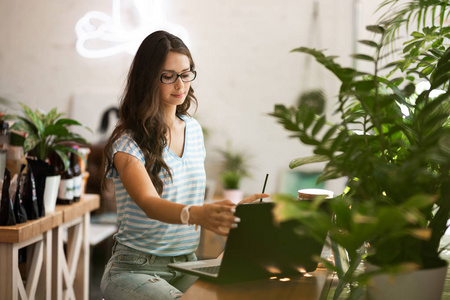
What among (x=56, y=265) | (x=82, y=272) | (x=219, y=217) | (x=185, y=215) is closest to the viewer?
(x=219, y=217)

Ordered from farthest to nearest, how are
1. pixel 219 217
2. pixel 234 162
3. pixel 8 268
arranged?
pixel 234 162 < pixel 8 268 < pixel 219 217

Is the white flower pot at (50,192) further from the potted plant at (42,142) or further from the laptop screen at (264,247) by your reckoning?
the laptop screen at (264,247)

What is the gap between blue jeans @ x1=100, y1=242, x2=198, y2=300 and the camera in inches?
64.6

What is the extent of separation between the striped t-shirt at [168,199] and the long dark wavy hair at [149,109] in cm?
3

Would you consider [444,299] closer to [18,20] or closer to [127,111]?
[127,111]

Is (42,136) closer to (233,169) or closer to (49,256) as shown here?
(49,256)

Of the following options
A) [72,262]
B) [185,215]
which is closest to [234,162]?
[72,262]

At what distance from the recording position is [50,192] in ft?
8.66

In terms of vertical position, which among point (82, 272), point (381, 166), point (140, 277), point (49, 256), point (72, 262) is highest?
Answer: point (381, 166)

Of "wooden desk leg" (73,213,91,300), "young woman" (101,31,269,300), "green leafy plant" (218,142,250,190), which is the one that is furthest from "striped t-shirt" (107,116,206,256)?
"green leafy plant" (218,142,250,190)

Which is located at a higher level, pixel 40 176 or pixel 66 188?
pixel 40 176

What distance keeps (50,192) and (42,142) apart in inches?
9.6

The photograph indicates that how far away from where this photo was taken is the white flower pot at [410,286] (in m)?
1.13

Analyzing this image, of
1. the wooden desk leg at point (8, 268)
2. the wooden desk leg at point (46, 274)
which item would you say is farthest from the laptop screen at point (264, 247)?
the wooden desk leg at point (46, 274)
